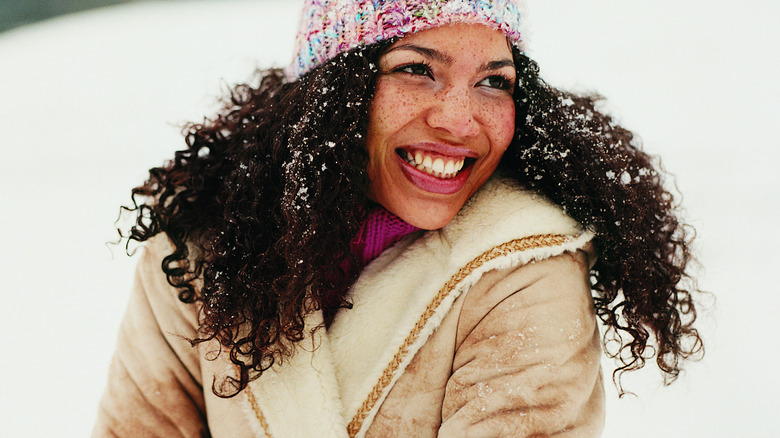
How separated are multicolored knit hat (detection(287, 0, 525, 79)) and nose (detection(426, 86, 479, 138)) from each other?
0.16m

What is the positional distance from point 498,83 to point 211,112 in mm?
1298

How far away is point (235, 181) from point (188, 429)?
27.8 inches

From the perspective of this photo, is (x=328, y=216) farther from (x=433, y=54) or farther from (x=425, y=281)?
(x=433, y=54)

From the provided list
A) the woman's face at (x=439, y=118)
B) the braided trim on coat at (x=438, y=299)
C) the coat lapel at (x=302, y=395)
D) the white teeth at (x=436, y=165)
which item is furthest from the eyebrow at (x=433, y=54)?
the coat lapel at (x=302, y=395)

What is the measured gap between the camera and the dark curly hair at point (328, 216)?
1.62 metres

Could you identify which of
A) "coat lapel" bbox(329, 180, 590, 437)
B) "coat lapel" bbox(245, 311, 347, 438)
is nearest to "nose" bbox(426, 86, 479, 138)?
"coat lapel" bbox(329, 180, 590, 437)

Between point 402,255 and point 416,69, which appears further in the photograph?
point 402,255

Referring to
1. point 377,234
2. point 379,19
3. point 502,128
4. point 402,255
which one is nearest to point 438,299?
point 402,255

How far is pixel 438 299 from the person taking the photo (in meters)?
1.52

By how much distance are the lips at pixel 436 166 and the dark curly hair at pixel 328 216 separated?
138 mm

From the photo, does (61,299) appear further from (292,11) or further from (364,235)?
(292,11)

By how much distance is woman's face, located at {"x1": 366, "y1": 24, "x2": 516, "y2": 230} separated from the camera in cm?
152

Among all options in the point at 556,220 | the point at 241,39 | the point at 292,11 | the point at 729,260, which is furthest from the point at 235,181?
the point at 292,11

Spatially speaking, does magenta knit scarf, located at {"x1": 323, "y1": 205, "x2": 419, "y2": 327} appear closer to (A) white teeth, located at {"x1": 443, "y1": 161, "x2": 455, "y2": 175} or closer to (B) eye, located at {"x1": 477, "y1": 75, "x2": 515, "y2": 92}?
(A) white teeth, located at {"x1": 443, "y1": 161, "x2": 455, "y2": 175}
